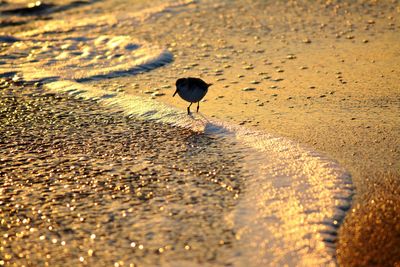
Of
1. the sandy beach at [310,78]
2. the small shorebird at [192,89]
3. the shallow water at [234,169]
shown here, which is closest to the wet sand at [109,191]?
the shallow water at [234,169]

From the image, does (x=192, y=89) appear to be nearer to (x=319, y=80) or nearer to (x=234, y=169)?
(x=234, y=169)

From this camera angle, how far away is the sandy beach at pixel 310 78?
146 inches

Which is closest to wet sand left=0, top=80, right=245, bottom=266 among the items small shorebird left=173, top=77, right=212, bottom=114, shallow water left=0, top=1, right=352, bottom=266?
shallow water left=0, top=1, right=352, bottom=266

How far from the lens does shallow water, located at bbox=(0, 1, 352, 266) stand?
3.26 m

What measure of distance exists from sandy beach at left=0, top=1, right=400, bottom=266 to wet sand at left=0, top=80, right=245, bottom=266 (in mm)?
635

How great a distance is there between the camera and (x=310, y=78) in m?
5.90

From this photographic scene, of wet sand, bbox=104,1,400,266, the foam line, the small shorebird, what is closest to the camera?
the foam line

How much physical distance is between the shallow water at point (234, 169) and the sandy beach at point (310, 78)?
0.12m

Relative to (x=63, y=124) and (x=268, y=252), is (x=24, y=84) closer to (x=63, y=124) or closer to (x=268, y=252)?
(x=63, y=124)

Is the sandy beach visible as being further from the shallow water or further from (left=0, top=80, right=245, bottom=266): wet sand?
(left=0, top=80, right=245, bottom=266): wet sand

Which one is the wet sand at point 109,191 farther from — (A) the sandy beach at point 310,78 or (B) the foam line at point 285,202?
(A) the sandy beach at point 310,78

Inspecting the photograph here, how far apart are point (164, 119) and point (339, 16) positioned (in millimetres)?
3542

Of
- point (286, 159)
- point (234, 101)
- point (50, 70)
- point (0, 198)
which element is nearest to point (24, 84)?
point (50, 70)

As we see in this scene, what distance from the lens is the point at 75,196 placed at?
3.88 meters
